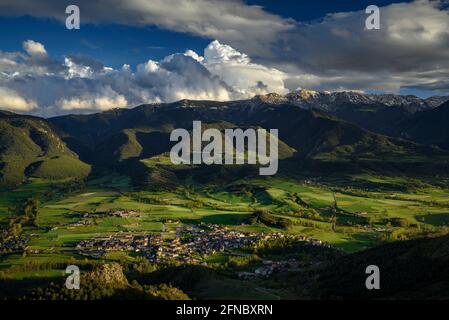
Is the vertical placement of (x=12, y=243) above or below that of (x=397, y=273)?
below

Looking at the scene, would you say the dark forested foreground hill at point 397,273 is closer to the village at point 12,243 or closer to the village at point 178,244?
the village at point 178,244

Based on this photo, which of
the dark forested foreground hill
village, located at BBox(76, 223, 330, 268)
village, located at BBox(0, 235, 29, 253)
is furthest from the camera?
village, located at BBox(0, 235, 29, 253)

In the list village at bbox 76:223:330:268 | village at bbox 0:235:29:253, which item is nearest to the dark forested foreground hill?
village at bbox 76:223:330:268

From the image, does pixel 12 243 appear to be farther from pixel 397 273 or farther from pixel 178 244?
pixel 397 273

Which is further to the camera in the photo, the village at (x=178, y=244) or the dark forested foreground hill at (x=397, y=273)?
the village at (x=178, y=244)

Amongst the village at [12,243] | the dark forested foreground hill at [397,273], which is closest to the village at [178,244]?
the village at [12,243]

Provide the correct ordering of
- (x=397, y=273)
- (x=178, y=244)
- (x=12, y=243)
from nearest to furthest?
(x=397, y=273) < (x=178, y=244) < (x=12, y=243)

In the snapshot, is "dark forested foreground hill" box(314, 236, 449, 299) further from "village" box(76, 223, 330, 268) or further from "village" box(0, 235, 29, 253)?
"village" box(0, 235, 29, 253)

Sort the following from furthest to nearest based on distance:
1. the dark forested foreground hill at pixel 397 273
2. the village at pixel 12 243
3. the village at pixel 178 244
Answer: the village at pixel 12 243 < the village at pixel 178 244 < the dark forested foreground hill at pixel 397 273

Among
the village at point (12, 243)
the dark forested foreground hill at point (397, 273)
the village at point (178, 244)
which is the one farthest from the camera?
the village at point (12, 243)

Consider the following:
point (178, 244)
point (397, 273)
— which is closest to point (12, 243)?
point (178, 244)

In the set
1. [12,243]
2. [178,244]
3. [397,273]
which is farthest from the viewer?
[12,243]
